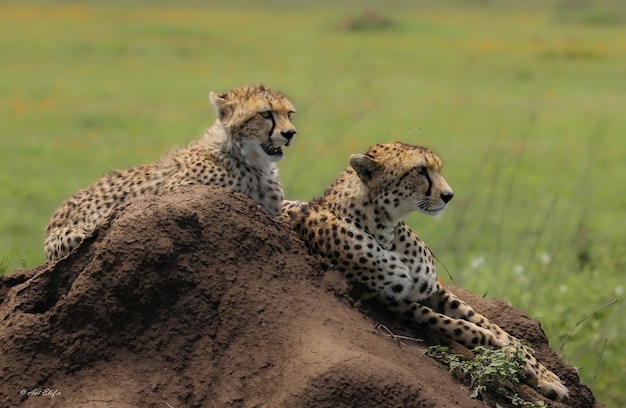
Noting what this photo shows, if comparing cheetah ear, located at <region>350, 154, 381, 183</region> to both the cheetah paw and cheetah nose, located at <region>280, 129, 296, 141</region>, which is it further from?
the cheetah paw

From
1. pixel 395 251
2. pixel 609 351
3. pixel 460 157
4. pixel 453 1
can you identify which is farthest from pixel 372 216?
pixel 453 1

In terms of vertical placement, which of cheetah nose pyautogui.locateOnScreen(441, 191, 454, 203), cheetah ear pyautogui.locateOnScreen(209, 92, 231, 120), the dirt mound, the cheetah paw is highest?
cheetah ear pyautogui.locateOnScreen(209, 92, 231, 120)

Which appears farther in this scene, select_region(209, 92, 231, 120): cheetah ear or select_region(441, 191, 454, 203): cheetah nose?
select_region(209, 92, 231, 120): cheetah ear

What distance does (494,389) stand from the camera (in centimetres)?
363

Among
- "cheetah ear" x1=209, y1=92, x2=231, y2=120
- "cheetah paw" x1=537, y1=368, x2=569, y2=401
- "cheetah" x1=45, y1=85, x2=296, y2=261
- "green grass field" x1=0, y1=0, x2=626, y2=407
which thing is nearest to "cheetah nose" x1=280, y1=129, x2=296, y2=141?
"cheetah" x1=45, y1=85, x2=296, y2=261

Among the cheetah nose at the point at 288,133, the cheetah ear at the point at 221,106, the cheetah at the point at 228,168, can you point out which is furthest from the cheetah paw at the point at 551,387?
the cheetah ear at the point at 221,106

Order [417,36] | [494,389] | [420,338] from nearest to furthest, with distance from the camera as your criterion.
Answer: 1. [494,389]
2. [420,338]
3. [417,36]

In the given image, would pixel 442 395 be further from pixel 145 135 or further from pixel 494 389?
pixel 145 135

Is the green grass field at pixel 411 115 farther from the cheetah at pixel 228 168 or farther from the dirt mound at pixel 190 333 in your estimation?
the dirt mound at pixel 190 333

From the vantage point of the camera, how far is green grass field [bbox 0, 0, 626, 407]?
26.0 ft

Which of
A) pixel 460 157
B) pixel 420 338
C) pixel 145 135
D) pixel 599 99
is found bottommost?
pixel 420 338

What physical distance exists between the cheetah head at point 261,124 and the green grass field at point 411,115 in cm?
124

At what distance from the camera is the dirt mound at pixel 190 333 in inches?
128

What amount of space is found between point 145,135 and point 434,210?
34.0 ft
